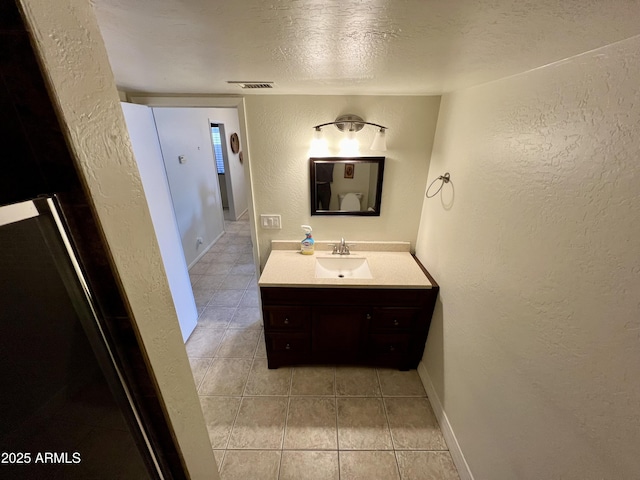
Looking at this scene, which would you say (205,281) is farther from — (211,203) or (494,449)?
(494,449)

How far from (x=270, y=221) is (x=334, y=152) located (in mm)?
727

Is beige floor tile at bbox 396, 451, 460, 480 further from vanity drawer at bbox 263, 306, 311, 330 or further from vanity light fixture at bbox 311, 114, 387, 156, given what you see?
vanity light fixture at bbox 311, 114, 387, 156

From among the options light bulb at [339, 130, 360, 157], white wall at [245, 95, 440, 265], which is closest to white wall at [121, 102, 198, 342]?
white wall at [245, 95, 440, 265]

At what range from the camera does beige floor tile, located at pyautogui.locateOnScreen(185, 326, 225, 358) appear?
2102 millimetres

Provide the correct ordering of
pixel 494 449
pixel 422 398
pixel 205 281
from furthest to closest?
1. pixel 205 281
2. pixel 422 398
3. pixel 494 449

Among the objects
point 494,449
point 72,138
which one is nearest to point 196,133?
point 72,138

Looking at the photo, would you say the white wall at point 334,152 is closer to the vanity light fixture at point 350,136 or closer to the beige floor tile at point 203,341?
the vanity light fixture at point 350,136

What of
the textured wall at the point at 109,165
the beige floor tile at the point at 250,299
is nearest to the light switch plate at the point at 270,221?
the beige floor tile at the point at 250,299

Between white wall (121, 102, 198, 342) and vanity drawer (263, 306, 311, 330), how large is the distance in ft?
2.08

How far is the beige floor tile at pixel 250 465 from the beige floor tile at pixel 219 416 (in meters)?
0.10

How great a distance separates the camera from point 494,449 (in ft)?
3.59

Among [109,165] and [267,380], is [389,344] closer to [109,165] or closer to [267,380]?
[267,380]

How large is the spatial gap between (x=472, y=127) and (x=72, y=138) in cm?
153

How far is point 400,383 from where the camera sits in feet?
6.02
